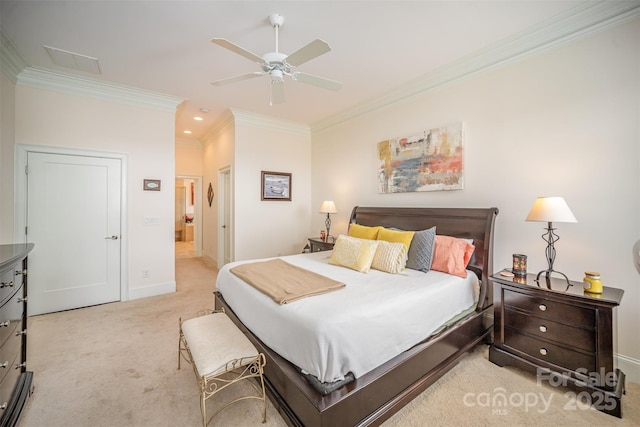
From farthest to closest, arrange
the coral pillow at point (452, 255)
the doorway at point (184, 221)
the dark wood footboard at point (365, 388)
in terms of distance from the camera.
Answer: the doorway at point (184, 221) < the coral pillow at point (452, 255) < the dark wood footboard at point (365, 388)

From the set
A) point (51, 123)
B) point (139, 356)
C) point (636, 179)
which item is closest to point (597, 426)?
point (636, 179)

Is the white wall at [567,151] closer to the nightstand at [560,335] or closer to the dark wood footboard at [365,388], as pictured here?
the nightstand at [560,335]

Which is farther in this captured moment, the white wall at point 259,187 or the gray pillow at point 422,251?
the white wall at point 259,187

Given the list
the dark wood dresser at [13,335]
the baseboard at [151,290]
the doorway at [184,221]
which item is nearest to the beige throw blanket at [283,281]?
the dark wood dresser at [13,335]

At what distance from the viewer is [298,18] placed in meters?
2.26

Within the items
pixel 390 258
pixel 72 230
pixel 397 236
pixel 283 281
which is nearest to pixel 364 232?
pixel 397 236

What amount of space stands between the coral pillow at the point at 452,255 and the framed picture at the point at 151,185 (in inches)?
153

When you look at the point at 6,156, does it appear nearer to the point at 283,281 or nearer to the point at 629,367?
the point at 283,281

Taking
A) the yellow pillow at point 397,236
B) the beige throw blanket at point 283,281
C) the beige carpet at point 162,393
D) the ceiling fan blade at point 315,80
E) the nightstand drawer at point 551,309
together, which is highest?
the ceiling fan blade at point 315,80

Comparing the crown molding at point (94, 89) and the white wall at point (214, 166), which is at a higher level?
the crown molding at point (94, 89)

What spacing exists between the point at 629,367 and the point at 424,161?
249cm

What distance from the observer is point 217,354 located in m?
1.63

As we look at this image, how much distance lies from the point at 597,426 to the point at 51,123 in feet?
19.1

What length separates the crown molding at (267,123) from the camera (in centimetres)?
456
